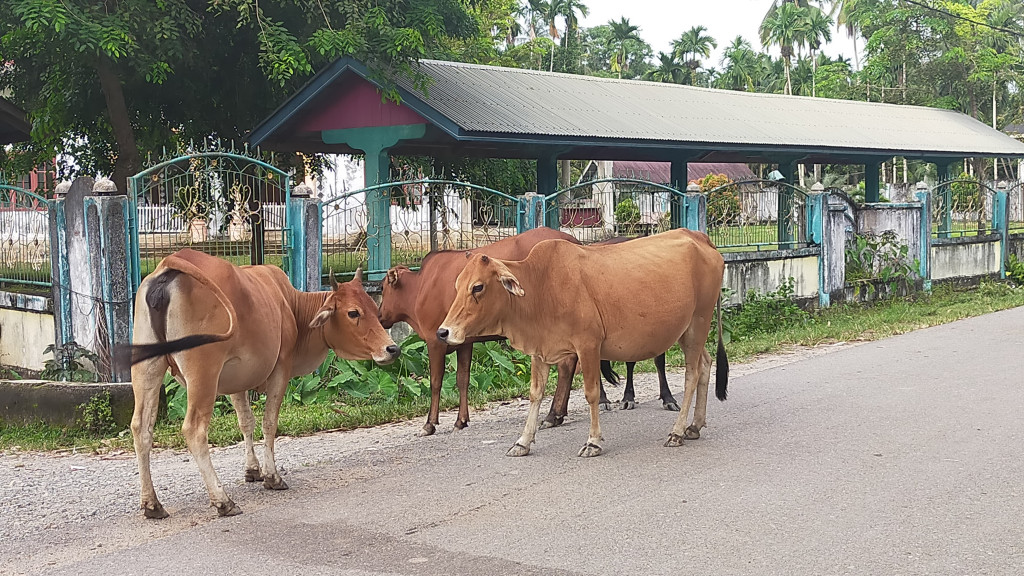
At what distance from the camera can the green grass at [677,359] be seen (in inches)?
337

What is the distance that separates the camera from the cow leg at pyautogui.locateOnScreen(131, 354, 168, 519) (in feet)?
20.4

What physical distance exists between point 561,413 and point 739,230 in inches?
312

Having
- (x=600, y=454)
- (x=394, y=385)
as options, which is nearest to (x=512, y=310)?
(x=600, y=454)

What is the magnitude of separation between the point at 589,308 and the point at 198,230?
4335mm

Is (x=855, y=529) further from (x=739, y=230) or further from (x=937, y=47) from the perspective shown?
(x=937, y=47)

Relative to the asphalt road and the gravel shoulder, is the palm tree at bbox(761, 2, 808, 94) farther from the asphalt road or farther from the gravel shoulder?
the gravel shoulder

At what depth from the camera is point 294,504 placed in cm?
650

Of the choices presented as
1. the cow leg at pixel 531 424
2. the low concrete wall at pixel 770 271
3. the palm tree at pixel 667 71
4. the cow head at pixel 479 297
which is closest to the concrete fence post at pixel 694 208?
the low concrete wall at pixel 770 271

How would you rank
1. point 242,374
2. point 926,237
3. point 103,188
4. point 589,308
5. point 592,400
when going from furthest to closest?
1. point 926,237
2. point 103,188
3. point 589,308
4. point 592,400
5. point 242,374

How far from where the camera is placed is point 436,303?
8891mm

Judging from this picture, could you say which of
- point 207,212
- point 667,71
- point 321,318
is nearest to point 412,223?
point 207,212

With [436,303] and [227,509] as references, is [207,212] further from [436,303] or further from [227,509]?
[227,509]

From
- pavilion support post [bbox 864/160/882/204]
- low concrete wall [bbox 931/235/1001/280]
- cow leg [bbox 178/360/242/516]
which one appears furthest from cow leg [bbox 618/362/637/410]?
pavilion support post [bbox 864/160/882/204]

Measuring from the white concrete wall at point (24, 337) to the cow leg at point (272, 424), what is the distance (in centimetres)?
464
